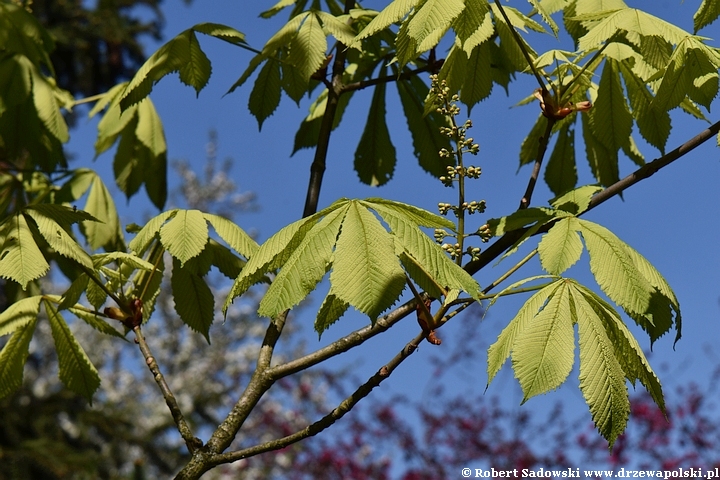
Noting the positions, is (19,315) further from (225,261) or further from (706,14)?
→ (706,14)

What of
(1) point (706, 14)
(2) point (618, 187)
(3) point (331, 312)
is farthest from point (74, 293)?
(1) point (706, 14)

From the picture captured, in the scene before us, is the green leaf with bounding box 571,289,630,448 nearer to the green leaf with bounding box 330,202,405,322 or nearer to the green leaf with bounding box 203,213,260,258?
the green leaf with bounding box 330,202,405,322

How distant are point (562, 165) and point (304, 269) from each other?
110cm

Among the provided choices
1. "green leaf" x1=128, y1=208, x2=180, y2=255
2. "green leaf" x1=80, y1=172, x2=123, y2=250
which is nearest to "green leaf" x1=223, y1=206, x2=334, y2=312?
"green leaf" x1=128, y1=208, x2=180, y2=255

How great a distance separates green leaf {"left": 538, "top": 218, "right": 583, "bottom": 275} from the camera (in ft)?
3.92

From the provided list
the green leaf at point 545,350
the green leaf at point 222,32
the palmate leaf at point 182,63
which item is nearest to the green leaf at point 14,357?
the palmate leaf at point 182,63

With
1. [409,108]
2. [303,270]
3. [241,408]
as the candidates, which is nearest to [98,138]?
[409,108]

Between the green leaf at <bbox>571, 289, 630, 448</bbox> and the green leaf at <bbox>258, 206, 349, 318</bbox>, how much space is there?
1.30 ft

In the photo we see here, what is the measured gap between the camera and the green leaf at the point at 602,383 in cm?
105

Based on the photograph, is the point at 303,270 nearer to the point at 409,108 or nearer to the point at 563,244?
the point at 563,244

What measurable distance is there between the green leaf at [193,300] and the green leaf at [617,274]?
87 cm

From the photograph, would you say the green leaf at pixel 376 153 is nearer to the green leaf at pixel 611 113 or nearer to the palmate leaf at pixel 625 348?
the green leaf at pixel 611 113

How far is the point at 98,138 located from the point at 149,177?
252 mm

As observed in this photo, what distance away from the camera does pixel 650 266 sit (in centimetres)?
123
